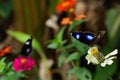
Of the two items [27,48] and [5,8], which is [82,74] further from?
[5,8]

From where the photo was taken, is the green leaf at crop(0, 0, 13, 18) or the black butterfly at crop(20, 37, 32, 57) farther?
the green leaf at crop(0, 0, 13, 18)

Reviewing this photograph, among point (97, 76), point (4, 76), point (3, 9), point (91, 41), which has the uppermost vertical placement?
point (91, 41)

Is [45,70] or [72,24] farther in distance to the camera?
[45,70]

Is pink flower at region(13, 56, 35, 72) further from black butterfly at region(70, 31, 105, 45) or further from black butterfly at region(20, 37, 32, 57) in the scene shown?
black butterfly at region(70, 31, 105, 45)

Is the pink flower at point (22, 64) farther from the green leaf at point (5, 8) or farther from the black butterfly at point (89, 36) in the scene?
the green leaf at point (5, 8)

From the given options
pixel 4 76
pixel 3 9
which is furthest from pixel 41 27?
pixel 4 76

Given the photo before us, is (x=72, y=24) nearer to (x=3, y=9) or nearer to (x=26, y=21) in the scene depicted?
(x=26, y=21)

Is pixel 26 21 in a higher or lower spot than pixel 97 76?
lower

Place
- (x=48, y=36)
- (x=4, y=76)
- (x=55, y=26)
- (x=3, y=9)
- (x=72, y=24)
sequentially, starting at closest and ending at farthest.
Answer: (x=4, y=76) → (x=72, y=24) → (x=55, y=26) → (x=48, y=36) → (x=3, y=9)

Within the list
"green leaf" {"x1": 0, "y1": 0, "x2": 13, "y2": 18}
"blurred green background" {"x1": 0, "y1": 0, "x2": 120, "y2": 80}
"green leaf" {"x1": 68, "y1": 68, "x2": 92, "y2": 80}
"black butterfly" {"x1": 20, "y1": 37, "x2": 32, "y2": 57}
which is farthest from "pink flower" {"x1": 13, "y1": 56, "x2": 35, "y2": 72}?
"green leaf" {"x1": 0, "y1": 0, "x2": 13, "y2": 18}

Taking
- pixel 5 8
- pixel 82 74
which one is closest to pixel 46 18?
pixel 5 8

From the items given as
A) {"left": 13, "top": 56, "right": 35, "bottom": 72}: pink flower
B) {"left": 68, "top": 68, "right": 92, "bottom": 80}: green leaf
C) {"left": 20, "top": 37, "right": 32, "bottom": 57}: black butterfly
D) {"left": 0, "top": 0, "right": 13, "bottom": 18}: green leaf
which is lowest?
{"left": 0, "top": 0, "right": 13, "bottom": 18}: green leaf
